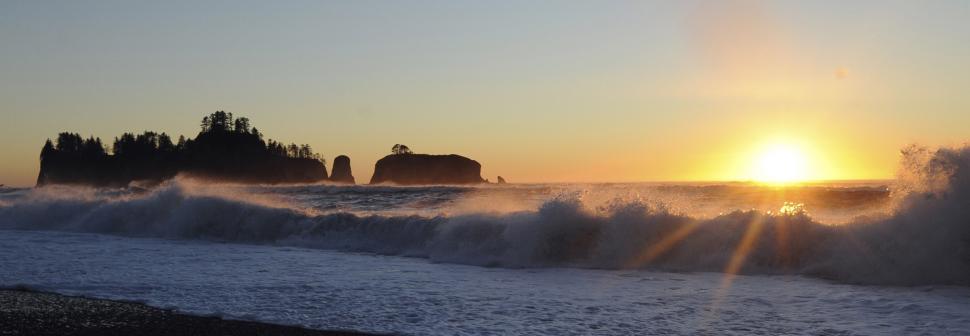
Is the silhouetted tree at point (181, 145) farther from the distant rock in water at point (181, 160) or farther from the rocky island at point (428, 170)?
the rocky island at point (428, 170)

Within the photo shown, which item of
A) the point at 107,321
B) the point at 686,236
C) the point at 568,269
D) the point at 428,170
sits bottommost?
the point at 107,321

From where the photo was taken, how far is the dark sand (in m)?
7.25

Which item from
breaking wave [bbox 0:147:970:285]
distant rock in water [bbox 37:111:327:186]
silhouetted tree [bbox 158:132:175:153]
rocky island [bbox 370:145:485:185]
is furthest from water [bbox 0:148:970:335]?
silhouetted tree [bbox 158:132:175:153]

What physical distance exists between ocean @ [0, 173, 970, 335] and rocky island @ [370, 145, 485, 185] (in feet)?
210

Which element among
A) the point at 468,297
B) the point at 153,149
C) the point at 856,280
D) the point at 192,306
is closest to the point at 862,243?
the point at 856,280

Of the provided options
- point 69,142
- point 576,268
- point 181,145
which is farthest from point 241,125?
point 576,268

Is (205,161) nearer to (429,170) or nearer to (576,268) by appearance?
(429,170)

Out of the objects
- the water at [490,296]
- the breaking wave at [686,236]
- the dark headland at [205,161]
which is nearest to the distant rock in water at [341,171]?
the dark headland at [205,161]

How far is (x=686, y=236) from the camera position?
13.1 m

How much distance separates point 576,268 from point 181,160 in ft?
343

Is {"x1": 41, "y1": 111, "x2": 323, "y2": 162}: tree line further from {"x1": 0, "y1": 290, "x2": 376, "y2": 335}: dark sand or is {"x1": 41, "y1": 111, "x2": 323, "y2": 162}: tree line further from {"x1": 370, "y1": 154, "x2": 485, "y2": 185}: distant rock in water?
{"x1": 0, "y1": 290, "x2": 376, "y2": 335}: dark sand

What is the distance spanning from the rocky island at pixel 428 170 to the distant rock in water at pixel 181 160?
76.1ft

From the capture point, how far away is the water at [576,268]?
7.81 metres

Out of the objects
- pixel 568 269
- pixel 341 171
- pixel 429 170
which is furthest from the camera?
pixel 341 171
